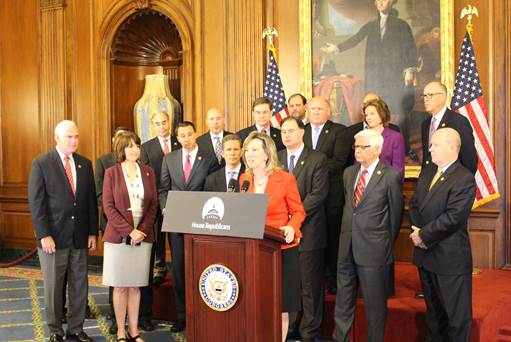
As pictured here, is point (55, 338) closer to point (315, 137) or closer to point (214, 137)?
point (214, 137)

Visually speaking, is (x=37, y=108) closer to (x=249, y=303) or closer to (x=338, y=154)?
(x=338, y=154)

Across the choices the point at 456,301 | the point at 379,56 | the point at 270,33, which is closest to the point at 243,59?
the point at 270,33

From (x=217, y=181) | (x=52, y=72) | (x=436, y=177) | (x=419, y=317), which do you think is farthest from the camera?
(x=52, y=72)

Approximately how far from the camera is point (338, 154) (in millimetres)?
5188

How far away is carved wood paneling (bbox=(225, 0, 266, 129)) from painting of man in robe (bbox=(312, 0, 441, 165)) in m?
0.73

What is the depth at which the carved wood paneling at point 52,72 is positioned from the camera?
8.88 meters

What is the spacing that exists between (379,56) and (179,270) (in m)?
3.09

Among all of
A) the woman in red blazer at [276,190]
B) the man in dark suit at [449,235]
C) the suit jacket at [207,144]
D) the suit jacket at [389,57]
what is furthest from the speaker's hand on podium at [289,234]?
the suit jacket at [389,57]

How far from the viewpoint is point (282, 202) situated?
3.94 meters

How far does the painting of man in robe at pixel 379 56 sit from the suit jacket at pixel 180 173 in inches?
81.8

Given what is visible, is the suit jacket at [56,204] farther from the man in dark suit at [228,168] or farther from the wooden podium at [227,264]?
the wooden podium at [227,264]

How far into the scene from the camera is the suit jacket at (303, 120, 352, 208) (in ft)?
16.9

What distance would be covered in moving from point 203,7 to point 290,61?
1.44 meters

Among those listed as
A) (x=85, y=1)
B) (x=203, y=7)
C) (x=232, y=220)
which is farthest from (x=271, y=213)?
(x=85, y=1)
